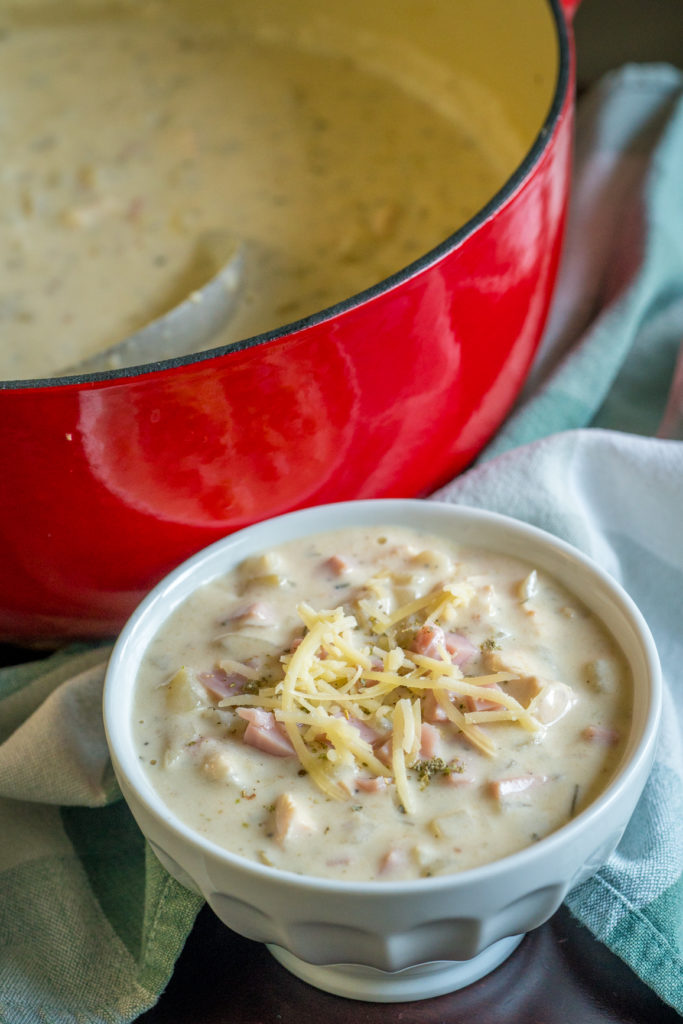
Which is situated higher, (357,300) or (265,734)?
(357,300)

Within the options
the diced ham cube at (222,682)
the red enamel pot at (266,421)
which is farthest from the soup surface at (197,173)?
the diced ham cube at (222,682)

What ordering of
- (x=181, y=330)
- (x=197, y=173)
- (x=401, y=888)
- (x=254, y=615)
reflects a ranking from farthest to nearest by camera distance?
(x=197, y=173)
(x=181, y=330)
(x=254, y=615)
(x=401, y=888)

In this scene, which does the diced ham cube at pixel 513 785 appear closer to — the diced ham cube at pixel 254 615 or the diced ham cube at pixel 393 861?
the diced ham cube at pixel 393 861

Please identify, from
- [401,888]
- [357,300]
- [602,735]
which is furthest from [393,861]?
[357,300]

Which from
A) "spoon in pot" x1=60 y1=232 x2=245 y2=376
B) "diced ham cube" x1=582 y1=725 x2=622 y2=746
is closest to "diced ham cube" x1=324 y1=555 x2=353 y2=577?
"diced ham cube" x1=582 y1=725 x2=622 y2=746

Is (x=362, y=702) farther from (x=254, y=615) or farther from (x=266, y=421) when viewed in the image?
(x=266, y=421)

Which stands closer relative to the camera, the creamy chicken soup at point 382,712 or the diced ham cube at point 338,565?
the creamy chicken soup at point 382,712

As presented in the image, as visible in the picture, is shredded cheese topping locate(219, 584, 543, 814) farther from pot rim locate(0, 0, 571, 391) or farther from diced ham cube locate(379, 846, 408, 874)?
pot rim locate(0, 0, 571, 391)
